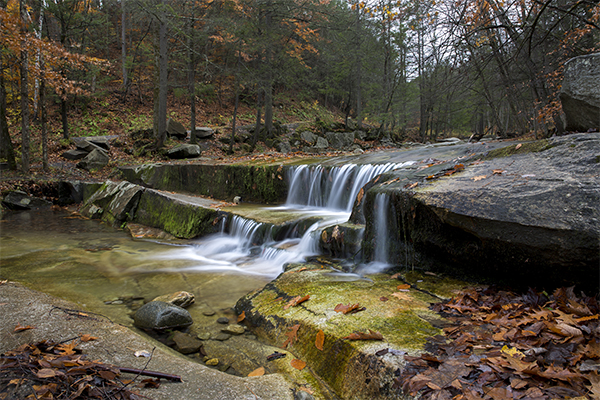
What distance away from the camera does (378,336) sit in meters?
2.59

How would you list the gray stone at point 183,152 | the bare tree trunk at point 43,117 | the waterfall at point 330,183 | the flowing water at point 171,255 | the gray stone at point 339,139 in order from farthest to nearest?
1. the gray stone at point 339,139
2. the gray stone at point 183,152
3. the bare tree trunk at point 43,117
4. the waterfall at point 330,183
5. the flowing water at point 171,255

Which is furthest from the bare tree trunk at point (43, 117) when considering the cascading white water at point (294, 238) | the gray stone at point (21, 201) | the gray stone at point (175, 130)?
the cascading white water at point (294, 238)

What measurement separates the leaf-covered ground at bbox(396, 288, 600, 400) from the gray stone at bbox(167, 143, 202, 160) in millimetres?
13857

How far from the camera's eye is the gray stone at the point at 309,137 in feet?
64.3

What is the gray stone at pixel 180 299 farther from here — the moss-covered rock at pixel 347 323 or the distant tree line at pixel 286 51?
the distant tree line at pixel 286 51

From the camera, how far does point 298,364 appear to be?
9.38ft

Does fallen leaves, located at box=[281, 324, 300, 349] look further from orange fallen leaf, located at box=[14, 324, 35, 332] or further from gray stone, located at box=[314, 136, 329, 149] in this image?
gray stone, located at box=[314, 136, 329, 149]

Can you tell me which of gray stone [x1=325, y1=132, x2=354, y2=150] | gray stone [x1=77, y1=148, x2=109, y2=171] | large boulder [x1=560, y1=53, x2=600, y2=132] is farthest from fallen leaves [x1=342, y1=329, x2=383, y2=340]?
gray stone [x1=325, y1=132, x2=354, y2=150]

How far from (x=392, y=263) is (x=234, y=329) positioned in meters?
2.32

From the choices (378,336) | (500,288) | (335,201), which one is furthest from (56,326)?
(335,201)

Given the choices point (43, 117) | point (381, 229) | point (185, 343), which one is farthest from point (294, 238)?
point (43, 117)

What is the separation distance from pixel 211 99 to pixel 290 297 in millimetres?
23503

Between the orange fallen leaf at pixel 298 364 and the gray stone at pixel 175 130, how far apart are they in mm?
16922

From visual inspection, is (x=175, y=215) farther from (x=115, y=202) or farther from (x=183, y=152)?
(x=183, y=152)
